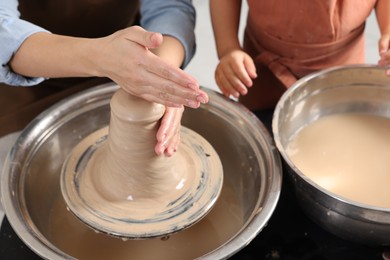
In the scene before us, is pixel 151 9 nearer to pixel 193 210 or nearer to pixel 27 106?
pixel 27 106

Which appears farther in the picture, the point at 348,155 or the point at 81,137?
the point at 81,137

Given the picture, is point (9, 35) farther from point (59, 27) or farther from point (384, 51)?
point (384, 51)

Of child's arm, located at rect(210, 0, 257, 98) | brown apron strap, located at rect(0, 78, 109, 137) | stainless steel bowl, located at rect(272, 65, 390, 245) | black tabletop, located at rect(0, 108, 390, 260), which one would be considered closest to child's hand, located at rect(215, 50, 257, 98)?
child's arm, located at rect(210, 0, 257, 98)

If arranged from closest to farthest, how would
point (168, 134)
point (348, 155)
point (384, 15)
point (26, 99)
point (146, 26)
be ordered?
1. point (168, 134)
2. point (348, 155)
3. point (384, 15)
4. point (146, 26)
5. point (26, 99)

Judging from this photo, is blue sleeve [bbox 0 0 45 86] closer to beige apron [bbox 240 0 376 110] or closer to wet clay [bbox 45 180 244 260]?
wet clay [bbox 45 180 244 260]

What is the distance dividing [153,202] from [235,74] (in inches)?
14.1

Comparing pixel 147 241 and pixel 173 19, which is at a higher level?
pixel 173 19

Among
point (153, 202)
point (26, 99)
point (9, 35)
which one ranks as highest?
point (9, 35)

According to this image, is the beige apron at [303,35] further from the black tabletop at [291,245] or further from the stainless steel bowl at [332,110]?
the black tabletop at [291,245]

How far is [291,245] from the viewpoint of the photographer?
940 millimetres

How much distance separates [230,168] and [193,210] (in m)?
0.25

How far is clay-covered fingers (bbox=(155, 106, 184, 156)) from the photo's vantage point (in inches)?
34.4

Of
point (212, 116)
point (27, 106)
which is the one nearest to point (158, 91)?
point (212, 116)

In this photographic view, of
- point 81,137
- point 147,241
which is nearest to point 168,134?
point 147,241
